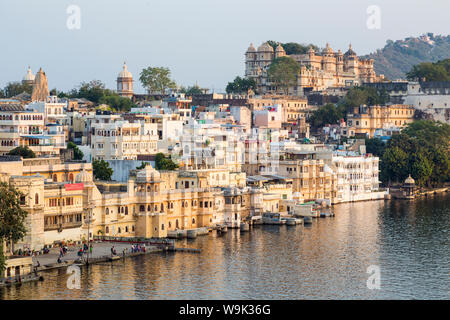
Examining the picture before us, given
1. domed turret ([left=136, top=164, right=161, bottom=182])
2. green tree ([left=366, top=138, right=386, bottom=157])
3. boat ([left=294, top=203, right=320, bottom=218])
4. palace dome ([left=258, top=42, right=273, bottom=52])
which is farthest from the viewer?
palace dome ([left=258, top=42, right=273, bottom=52])

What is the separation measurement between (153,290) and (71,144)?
31702 mm

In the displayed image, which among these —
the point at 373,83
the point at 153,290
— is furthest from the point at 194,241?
the point at 373,83

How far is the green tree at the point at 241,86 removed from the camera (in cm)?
11831

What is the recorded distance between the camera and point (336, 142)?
97.6 meters

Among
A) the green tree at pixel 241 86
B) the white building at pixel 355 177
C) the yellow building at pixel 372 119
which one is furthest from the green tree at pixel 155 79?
the white building at pixel 355 177

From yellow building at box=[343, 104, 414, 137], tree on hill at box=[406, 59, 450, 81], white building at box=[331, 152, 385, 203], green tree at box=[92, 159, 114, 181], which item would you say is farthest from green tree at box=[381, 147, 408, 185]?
tree on hill at box=[406, 59, 450, 81]

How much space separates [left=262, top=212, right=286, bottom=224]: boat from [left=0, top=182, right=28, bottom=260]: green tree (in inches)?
819

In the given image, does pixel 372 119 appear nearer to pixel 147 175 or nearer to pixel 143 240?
pixel 147 175

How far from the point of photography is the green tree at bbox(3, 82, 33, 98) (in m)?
103

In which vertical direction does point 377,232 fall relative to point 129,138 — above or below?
below

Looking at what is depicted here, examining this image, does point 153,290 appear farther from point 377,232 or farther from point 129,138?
point 129,138

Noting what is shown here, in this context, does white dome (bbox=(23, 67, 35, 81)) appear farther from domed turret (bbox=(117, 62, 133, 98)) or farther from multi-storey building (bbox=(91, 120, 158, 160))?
multi-storey building (bbox=(91, 120, 158, 160))

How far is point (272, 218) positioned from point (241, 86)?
55054 millimetres
